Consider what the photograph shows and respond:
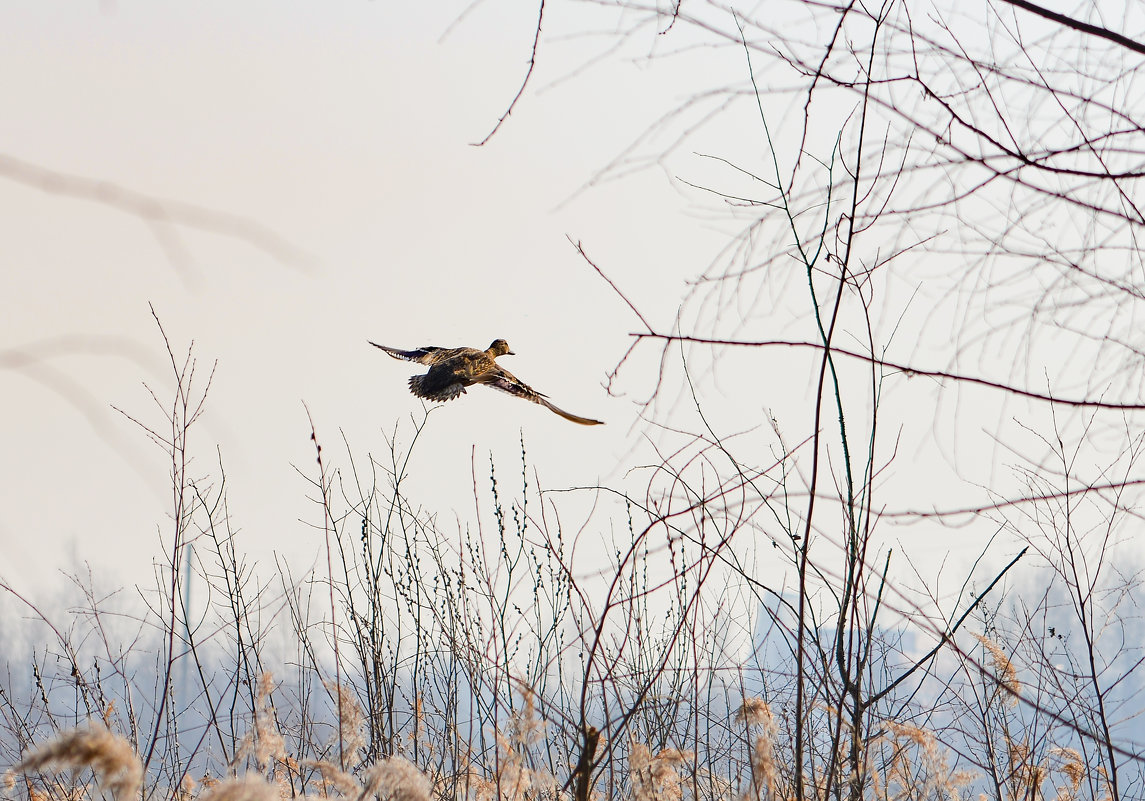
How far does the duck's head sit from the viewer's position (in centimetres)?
448

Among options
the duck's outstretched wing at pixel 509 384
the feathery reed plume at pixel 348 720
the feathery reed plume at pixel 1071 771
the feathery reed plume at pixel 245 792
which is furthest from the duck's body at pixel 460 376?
the feathery reed plume at pixel 245 792

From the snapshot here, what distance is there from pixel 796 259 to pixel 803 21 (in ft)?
1.45

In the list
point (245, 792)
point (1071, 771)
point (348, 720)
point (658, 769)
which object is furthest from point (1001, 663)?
point (245, 792)

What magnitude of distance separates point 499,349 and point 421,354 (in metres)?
0.35

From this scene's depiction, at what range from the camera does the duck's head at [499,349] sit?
448cm

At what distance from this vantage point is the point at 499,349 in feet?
15.0

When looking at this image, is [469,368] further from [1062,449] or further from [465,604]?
[1062,449]

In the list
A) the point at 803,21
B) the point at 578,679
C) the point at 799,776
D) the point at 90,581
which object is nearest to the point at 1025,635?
the point at 578,679

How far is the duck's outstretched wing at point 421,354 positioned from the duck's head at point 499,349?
232 millimetres

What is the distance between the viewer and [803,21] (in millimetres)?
1835

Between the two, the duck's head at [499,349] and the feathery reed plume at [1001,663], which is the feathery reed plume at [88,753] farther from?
the duck's head at [499,349]

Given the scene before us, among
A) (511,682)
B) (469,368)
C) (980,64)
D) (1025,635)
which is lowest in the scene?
(511,682)

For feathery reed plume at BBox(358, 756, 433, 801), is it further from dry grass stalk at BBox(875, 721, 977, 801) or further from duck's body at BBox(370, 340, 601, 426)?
duck's body at BBox(370, 340, 601, 426)

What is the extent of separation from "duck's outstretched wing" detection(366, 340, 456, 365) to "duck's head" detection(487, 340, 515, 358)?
0.76 feet
